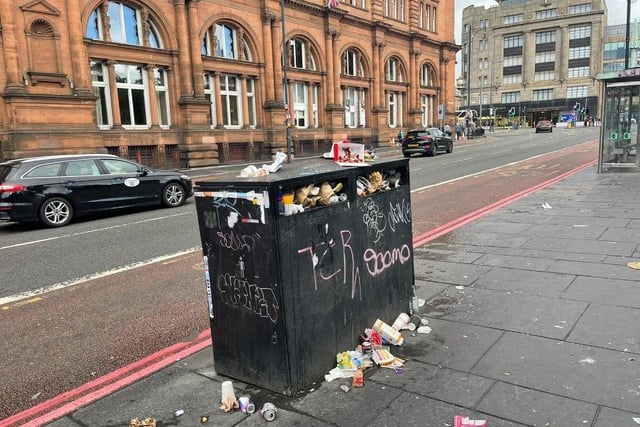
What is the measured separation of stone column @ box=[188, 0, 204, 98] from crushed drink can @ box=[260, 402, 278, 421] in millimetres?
26751

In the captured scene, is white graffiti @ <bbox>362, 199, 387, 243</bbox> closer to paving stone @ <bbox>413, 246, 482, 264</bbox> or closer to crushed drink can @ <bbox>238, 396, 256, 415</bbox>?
crushed drink can @ <bbox>238, 396, 256, 415</bbox>

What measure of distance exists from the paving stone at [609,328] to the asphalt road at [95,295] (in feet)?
10.9

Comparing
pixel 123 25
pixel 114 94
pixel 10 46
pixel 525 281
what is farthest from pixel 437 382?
pixel 123 25

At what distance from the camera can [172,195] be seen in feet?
45.2

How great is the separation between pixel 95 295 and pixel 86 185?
6.75 meters

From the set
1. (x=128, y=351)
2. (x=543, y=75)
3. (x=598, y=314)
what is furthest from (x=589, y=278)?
(x=543, y=75)

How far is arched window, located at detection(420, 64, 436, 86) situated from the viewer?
51.1m

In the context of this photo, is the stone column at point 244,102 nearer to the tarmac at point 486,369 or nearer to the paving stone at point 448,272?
the paving stone at point 448,272

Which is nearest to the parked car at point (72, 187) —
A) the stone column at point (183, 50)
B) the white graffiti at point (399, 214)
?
the white graffiti at point (399, 214)

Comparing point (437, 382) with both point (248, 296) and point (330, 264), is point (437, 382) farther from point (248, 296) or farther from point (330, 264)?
point (248, 296)

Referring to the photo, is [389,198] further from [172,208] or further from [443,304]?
[172,208]

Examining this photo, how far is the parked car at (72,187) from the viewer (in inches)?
440

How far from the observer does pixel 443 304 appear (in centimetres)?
493

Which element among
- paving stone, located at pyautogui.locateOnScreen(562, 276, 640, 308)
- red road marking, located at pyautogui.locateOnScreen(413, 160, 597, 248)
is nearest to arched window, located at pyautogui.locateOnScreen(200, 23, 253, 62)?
red road marking, located at pyautogui.locateOnScreen(413, 160, 597, 248)
